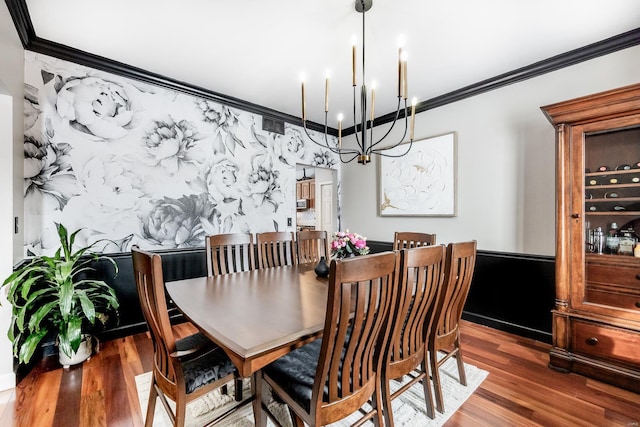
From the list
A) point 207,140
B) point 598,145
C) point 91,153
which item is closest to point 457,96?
point 598,145

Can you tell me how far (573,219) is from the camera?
2121 mm

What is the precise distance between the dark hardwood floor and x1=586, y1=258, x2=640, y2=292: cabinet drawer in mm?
695

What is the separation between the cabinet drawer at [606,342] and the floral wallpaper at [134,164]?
3133 millimetres

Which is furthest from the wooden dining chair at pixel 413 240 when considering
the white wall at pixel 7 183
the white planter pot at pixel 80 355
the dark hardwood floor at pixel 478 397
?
the white wall at pixel 7 183

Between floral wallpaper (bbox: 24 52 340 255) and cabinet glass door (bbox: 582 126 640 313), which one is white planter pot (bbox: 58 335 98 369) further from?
cabinet glass door (bbox: 582 126 640 313)

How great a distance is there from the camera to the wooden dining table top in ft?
3.50

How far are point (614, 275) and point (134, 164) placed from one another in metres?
4.07

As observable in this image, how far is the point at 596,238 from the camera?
212cm

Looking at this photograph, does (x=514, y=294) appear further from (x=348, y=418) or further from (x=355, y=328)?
(x=355, y=328)

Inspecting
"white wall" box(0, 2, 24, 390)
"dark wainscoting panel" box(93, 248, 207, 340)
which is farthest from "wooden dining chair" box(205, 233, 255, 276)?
"white wall" box(0, 2, 24, 390)

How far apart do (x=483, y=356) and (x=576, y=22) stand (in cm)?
259

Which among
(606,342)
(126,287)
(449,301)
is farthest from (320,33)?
(606,342)

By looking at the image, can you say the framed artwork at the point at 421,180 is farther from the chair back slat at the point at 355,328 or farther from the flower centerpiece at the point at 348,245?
the chair back slat at the point at 355,328

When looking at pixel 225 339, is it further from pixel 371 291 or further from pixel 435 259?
pixel 435 259
